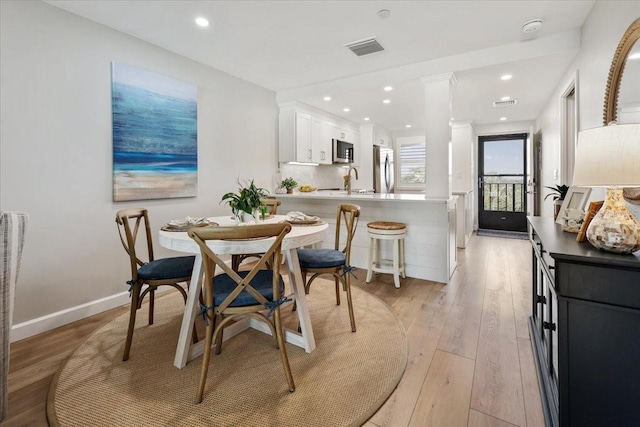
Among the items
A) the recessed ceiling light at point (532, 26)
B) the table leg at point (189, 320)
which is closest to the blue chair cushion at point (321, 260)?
the table leg at point (189, 320)

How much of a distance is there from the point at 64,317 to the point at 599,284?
136 inches

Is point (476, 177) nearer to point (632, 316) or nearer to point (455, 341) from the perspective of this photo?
point (455, 341)

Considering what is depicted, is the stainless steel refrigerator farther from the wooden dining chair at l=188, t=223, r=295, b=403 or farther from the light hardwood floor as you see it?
the wooden dining chair at l=188, t=223, r=295, b=403

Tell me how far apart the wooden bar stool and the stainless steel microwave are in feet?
8.38

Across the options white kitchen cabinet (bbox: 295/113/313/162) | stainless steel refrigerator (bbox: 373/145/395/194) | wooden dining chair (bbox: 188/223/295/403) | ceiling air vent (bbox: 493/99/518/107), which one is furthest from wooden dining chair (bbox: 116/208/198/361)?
stainless steel refrigerator (bbox: 373/145/395/194)

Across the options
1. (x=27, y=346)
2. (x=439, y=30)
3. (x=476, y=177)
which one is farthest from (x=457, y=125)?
(x=27, y=346)

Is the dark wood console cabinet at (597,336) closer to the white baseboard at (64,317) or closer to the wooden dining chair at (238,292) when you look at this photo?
the wooden dining chair at (238,292)

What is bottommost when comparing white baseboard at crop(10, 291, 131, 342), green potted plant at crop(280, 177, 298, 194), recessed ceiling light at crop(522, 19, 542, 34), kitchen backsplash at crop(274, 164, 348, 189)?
white baseboard at crop(10, 291, 131, 342)

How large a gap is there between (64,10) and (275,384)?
128 inches

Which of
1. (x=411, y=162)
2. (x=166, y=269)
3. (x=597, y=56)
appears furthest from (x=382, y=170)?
(x=166, y=269)

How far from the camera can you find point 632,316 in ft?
3.36

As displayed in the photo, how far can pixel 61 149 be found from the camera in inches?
96.7

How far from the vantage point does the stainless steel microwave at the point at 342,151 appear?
5844 millimetres

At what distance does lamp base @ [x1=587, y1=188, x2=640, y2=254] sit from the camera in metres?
1.08
